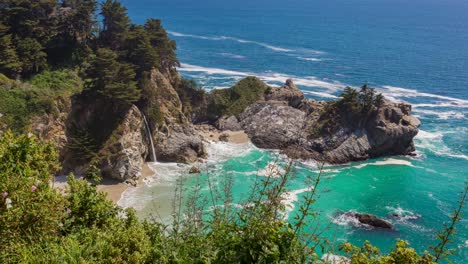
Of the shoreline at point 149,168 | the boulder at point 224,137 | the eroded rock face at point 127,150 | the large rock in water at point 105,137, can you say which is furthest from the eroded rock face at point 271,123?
the eroded rock face at point 127,150

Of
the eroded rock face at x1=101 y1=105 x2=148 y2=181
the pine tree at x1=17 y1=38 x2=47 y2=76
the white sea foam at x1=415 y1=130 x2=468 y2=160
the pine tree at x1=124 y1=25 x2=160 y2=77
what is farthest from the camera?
the white sea foam at x1=415 y1=130 x2=468 y2=160

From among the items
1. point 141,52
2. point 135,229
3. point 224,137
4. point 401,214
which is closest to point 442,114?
point 401,214

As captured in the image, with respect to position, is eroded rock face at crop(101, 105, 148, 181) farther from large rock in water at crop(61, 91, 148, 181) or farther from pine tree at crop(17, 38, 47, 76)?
pine tree at crop(17, 38, 47, 76)

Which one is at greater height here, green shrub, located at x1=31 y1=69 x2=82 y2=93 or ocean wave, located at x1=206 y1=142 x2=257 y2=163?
green shrub, located at x1=31 y1=69 x2=82 y2=93

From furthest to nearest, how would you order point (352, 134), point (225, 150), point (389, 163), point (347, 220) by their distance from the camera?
point (352, 134), point (225, 150), point (389, 163), point (347, 220)

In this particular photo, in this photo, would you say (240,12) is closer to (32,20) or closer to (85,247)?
(32,20)

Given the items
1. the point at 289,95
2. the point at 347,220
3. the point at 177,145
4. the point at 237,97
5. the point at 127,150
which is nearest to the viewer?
the point at 347,220

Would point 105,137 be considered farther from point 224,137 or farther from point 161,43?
point 224,137

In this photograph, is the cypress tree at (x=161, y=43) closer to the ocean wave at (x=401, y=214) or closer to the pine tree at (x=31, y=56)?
the pine tree at (x=31, y=56)

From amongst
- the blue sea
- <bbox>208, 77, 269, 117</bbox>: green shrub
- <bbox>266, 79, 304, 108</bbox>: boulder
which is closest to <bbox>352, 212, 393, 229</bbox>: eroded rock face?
the blue sea
